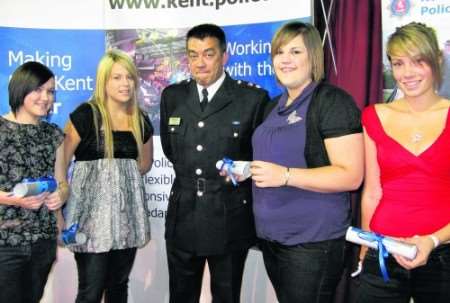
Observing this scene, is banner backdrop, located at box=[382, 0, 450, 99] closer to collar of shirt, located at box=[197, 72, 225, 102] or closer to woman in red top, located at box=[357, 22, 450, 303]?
woman in red top, located at box=[357, 22, 450, 303]

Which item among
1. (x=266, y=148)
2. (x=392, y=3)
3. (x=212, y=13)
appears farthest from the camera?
(x=212, y=13)

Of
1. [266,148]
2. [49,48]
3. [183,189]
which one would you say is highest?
[49,48]

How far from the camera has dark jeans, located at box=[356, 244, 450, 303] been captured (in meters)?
1.76

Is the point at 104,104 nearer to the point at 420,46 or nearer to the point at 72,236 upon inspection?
the point at 72,236

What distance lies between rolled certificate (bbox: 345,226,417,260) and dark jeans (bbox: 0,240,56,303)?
1.36m

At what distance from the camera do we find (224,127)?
2428mm

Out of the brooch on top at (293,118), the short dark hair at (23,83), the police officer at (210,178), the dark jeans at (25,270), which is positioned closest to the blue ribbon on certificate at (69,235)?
the dark jeans at (25,270)

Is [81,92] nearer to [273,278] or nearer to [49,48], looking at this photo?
[49,48]

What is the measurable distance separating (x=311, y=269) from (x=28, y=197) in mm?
1212

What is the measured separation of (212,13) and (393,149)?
1.84m

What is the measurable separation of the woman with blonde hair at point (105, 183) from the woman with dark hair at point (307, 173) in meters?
0.85

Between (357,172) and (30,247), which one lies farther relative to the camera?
(30,247)

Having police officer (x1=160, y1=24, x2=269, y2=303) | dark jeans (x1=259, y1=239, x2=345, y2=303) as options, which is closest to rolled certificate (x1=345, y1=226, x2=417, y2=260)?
dark jeans (x1=259, y1=239, x2=345, y2=303)

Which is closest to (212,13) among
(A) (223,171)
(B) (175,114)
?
(B) (175,114)
